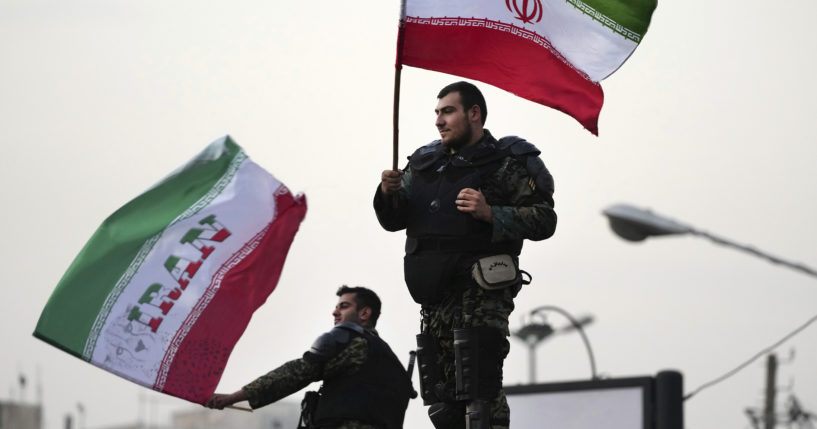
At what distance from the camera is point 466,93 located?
8992mm

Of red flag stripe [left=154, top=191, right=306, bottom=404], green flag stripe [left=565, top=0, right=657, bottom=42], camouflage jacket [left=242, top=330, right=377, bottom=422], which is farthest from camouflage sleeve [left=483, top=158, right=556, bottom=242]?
red flag stripe [left=154, top=191, right=306, bottom=404]

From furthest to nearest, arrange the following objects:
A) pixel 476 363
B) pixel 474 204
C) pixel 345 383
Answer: pixel 345 383
pixel 476 363
pixel 474 204

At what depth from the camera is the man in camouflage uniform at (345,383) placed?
10.2m

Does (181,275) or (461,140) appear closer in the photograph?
(461,140)

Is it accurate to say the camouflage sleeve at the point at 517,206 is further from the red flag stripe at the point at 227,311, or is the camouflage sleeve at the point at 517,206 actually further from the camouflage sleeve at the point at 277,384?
the red flag stripe at the point at 227,311

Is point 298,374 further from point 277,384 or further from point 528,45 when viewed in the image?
point 528,45

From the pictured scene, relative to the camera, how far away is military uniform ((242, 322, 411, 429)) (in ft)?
33.7

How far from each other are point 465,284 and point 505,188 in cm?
51

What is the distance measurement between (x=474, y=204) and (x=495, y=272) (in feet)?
1.30

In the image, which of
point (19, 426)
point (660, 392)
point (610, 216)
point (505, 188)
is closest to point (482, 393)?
point (505, 188)

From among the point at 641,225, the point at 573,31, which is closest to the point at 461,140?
the point at 573,31

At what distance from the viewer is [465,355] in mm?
8734

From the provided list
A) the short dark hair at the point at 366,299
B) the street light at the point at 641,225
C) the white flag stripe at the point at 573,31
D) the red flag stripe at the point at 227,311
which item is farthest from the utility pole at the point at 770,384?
the white flag stripe at the point at 573,31

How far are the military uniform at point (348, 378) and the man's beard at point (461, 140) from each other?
1840 millimetres
